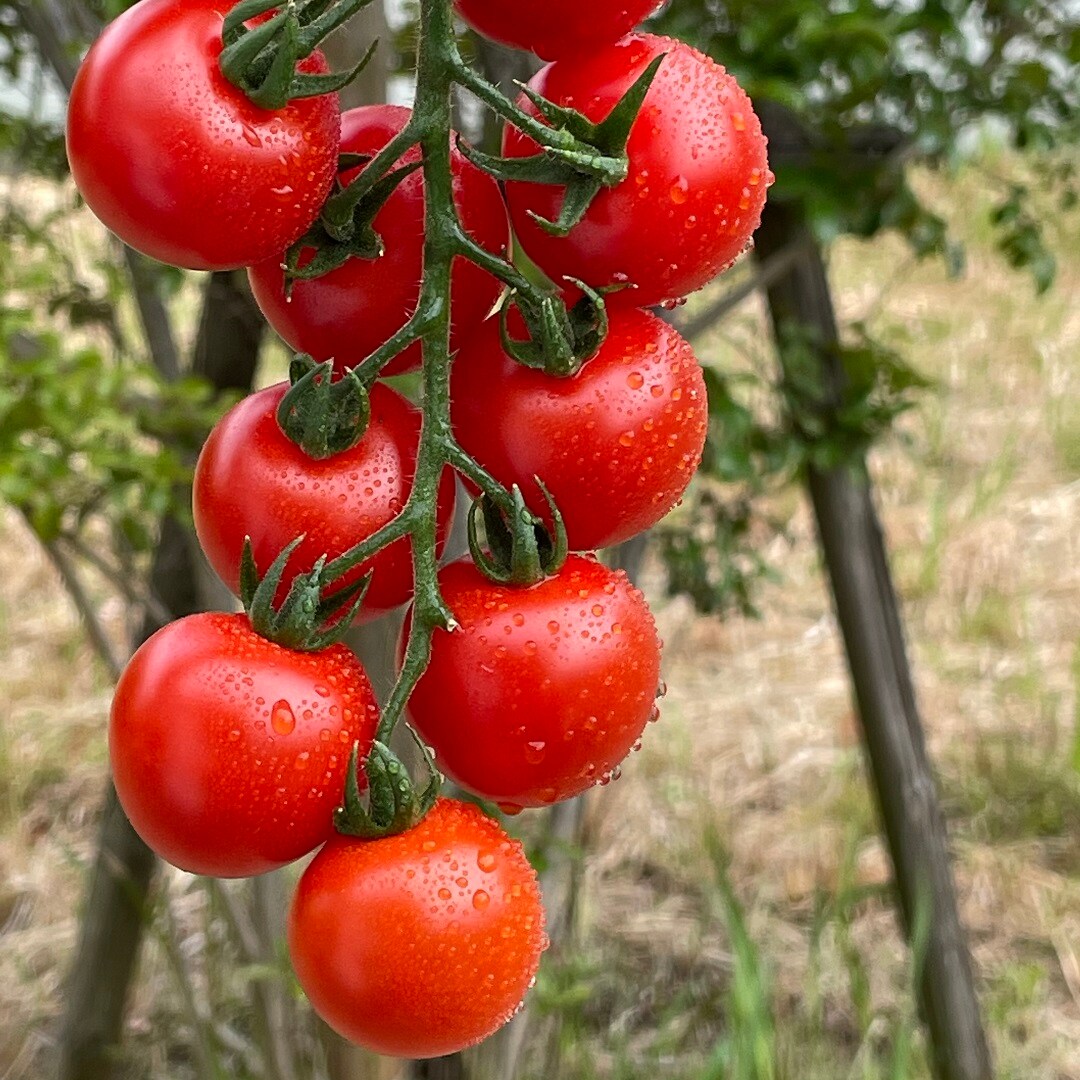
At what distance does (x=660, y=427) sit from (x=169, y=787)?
0.18 meters

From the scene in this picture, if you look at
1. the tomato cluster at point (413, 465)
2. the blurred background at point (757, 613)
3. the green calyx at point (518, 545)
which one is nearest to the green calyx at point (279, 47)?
the tomato cluster at point (413, 465)

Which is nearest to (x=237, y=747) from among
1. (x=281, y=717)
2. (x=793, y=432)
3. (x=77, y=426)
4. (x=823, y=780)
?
(x=281, y=717)

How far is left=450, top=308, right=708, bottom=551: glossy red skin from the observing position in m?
0.40

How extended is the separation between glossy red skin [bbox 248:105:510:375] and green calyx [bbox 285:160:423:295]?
13 mm

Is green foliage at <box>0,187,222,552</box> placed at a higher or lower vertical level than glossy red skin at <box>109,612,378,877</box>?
lower

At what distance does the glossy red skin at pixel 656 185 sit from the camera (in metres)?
0.39

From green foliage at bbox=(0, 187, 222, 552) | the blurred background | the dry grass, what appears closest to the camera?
green foliage at bbox=(0, 187, 222, 552)

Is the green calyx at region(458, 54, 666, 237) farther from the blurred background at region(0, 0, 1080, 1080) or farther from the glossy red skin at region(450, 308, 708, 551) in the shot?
the blurred background at region(0, 0, 1080, 1080)

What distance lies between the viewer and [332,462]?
0.41 meters

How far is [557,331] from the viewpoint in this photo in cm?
39

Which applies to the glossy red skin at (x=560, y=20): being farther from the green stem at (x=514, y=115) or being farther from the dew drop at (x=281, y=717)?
the dew drop at (x=281, y=717)

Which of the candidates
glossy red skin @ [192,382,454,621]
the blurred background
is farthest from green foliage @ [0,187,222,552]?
glossy red skin @ [192,382,454,621]

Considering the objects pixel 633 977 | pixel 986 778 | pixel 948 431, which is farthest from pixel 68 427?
pixel 948 431

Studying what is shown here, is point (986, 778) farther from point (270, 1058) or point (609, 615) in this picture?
point (609, 615)
